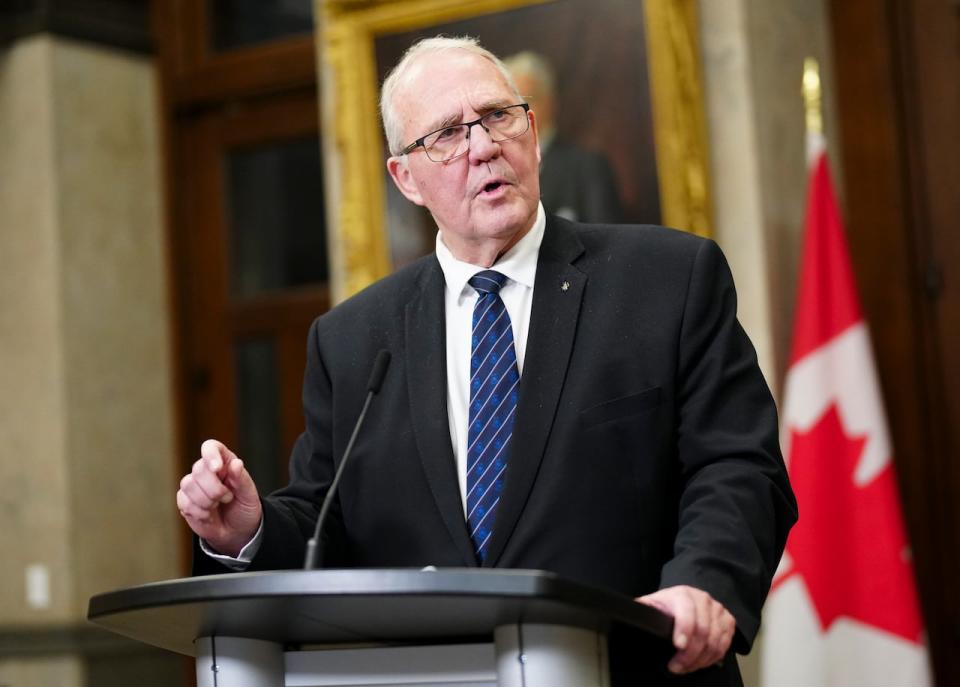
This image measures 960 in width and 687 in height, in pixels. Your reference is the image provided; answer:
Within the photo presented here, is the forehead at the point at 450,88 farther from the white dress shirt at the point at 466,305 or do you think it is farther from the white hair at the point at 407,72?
the white dress shirt at the point at 466,305

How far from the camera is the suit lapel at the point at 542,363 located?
204 centimetres

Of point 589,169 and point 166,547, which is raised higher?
point 589,169

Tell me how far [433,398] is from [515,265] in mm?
280

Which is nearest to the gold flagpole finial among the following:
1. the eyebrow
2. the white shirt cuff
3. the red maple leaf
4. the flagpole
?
the flagpole

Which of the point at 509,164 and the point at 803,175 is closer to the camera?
the point at 509,164

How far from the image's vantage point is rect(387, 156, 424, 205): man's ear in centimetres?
253

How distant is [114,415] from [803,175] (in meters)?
3.34

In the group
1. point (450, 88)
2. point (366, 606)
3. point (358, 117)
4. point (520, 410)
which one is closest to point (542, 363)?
point (520, 410)

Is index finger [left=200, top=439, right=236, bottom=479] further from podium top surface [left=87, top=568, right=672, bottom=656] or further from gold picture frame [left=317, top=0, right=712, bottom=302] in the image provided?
gold picture frame [left=317, top=0, right=712, bottom=302]

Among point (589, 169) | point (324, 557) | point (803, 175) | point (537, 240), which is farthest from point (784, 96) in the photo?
point (324, 557)

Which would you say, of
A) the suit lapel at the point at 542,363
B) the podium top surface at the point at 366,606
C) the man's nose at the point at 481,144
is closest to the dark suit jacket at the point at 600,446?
the suit lapel at the point at 542,363

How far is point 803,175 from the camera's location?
4.52m

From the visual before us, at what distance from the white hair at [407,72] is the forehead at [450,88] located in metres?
0.02

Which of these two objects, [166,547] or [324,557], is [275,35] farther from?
[324,557]
